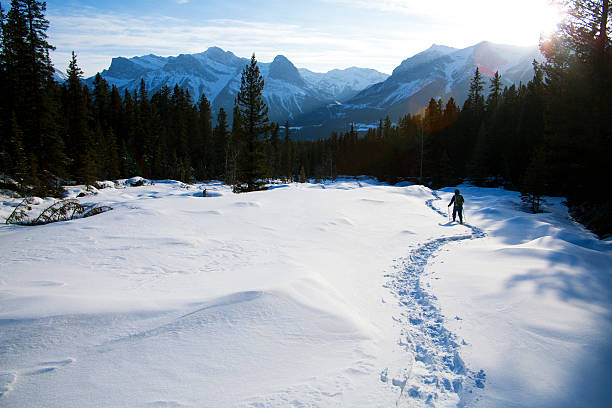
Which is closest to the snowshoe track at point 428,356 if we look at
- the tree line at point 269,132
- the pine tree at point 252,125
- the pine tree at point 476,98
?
the tree line at point 269,132

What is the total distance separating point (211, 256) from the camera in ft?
22.4

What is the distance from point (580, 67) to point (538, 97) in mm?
27616

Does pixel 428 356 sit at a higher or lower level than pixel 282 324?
lower

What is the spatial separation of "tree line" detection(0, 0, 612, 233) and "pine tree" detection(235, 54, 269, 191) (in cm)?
9

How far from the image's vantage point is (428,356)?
3936 mm

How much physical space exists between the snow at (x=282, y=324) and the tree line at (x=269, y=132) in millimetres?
14365

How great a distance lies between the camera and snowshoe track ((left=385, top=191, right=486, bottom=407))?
10.5ft

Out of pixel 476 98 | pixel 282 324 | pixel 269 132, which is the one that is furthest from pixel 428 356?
pixel 476 98

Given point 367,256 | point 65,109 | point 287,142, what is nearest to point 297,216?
point 367,256

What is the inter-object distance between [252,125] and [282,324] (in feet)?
76.2

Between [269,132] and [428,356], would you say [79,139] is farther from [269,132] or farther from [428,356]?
[428,356]

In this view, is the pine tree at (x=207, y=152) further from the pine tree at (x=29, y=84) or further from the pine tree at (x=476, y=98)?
the pine tree at (x=476, y=98)

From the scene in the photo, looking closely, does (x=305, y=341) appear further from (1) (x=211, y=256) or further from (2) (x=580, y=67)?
(2) (x=580, y=67)

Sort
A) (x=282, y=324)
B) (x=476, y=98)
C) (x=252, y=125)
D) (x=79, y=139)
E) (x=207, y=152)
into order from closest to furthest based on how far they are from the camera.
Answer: (x=282, y=324) → (x=252, y=125) → (x=79, y=139) → (x=476, y=98) → (x=207, y=152)
